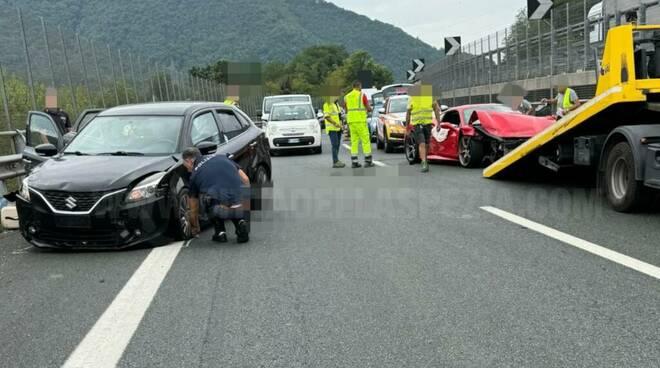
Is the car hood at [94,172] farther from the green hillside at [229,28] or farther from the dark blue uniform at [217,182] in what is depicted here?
the green hillside at [229,28]

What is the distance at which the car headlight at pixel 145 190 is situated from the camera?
22.1 ft

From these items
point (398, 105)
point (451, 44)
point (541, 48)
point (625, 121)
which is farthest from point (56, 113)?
point (541, 48)

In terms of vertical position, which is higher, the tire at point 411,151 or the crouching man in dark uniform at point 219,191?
the crouching man in dark uniform at point 219,191

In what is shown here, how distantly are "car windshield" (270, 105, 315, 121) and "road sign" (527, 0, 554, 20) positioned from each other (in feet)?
29.6

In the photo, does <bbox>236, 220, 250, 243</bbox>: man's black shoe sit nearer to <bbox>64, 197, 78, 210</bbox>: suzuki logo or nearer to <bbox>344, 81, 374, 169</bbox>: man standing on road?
Result: <bbox>64, 197, 78, 210</bbox>: suzuki logo

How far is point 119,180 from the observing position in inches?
264

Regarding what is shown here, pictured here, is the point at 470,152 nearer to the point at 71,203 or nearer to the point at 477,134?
the point at 477,134

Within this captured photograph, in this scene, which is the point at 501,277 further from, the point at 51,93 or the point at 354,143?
the point at 51,93

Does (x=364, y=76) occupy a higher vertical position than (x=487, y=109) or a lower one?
higher

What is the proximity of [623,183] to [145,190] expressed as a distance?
18.0 ft

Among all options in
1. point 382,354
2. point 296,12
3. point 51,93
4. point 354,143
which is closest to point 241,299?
point 382,354

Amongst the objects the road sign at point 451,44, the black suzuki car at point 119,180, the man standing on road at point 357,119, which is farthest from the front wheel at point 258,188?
the road sign at point 451,44

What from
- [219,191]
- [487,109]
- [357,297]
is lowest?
[357,297]

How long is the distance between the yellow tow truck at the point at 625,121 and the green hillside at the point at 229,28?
35.0 metres
